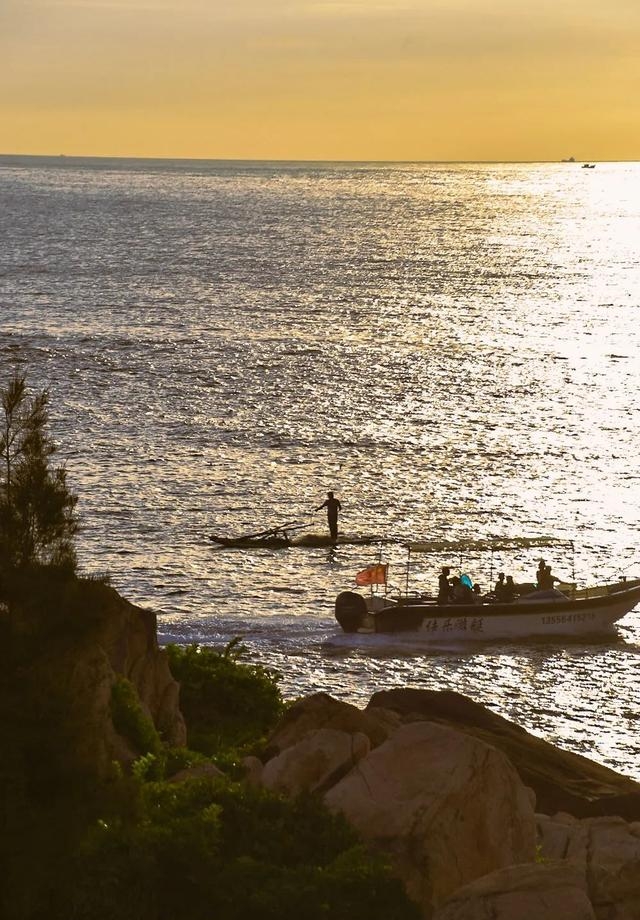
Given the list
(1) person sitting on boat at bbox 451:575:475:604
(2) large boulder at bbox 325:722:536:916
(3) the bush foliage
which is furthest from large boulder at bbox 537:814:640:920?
(1) person sitting on boat at bbox 451:575:475:604

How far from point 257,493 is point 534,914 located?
164 feet

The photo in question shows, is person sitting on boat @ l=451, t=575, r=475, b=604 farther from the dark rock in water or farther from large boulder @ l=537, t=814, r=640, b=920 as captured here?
large boulder @ l=537, t=814, r=640, b=920

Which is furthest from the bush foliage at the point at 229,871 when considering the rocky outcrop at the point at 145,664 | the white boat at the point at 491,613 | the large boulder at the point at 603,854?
the white boat at the point at 491,613

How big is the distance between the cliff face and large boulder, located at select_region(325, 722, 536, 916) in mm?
4451

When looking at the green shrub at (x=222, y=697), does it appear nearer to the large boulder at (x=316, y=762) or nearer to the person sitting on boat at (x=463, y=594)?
the large boulder at (x=316, y=762)

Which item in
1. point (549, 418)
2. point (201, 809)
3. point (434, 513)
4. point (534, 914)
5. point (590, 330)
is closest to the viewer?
point (534, 914)

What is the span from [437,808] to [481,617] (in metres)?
30.0

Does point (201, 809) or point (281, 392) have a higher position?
point (281, 392)

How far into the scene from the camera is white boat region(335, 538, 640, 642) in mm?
51094

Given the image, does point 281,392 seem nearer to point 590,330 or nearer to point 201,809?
point 590,330

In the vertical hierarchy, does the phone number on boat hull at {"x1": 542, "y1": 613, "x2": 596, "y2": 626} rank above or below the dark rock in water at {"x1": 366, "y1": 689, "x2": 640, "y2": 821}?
above

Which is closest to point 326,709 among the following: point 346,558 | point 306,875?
point 306,875

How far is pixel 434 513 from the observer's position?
2581 inches

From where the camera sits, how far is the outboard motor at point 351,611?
50438 mm
